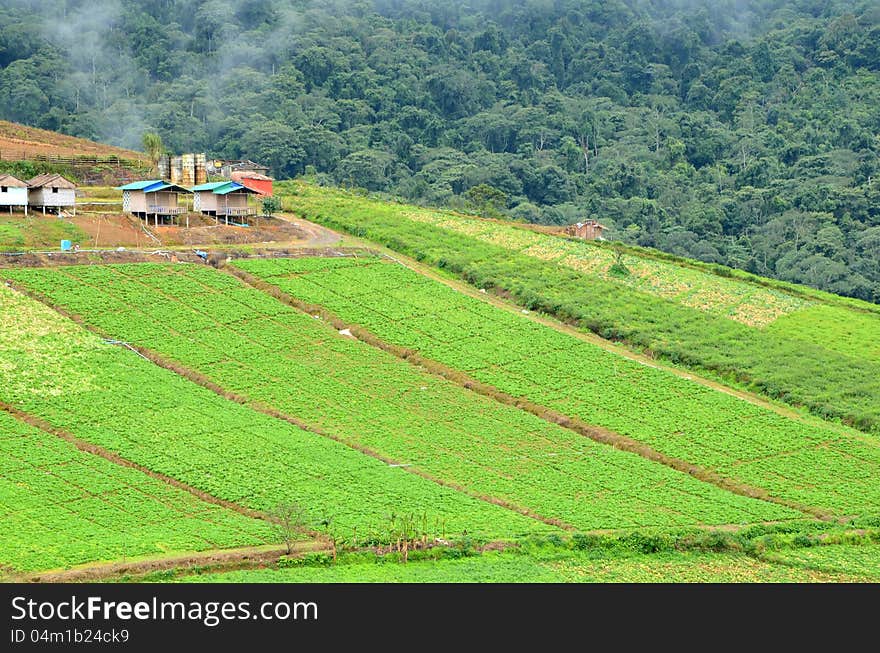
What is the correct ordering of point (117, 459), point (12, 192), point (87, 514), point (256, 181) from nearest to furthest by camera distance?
point (87, 514) → point (117, 459) → point (12, 192) → point (256, 181)

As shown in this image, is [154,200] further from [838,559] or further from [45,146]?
[838,559]

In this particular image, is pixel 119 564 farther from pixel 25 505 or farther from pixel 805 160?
pixel 805 160

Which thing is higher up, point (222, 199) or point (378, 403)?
point (222, 199)

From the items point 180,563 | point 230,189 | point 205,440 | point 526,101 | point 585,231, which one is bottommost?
point 180,563

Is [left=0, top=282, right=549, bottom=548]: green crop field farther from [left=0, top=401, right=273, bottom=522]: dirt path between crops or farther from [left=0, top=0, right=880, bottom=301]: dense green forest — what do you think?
[left=0, top=0, right=880, bottom=301]: dense green forest

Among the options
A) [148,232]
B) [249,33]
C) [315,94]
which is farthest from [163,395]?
[249,33]

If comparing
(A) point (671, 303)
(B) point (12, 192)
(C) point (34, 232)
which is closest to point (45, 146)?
(B) point (12, 192)
